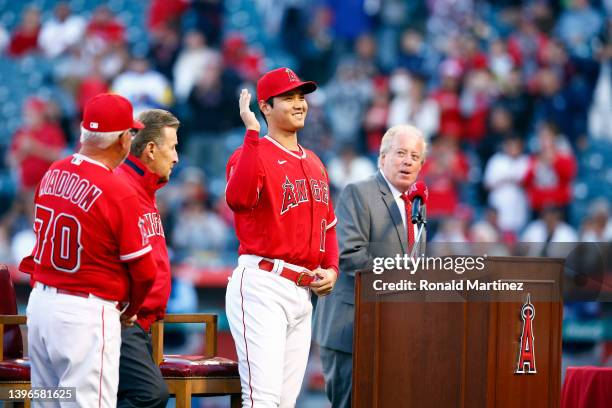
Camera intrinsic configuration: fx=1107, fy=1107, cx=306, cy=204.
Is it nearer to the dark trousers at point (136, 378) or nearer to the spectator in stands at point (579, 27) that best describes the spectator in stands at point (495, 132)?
the spectator in stands at point (579, 27)

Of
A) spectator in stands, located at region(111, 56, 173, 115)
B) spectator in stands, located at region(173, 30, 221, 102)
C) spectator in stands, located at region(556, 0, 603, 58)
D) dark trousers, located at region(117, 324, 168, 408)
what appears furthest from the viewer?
spectator in stands, located at region(556, 0, 603, 58)

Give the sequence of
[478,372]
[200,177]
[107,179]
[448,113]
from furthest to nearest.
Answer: [448,113]
[200,177]
[478,372]
[107,179]

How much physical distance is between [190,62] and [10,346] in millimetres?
7443

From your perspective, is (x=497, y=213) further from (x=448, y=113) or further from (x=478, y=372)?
(x=478, y=372)

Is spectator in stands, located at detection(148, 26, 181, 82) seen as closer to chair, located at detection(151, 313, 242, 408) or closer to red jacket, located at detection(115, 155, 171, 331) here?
chair, located at detection(151, 313, 242, 408)

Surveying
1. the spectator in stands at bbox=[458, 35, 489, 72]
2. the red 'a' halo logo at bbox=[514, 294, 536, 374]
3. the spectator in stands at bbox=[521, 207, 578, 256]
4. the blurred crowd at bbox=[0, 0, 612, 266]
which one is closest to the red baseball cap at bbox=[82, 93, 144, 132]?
the red 'a' halo logo at bbox=[514, 294, 536, 374]

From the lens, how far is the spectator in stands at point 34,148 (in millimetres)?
11867

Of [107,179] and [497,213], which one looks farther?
[497,213]

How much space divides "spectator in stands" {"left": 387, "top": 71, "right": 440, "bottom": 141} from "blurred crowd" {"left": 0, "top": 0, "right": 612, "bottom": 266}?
0.06 ft

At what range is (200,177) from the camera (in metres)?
12.0

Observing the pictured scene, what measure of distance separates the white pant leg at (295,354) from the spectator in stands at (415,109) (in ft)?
25.1

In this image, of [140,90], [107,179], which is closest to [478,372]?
[107,179]

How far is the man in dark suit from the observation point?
5746 millimetres

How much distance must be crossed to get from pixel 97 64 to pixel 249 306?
8138 millimetres
